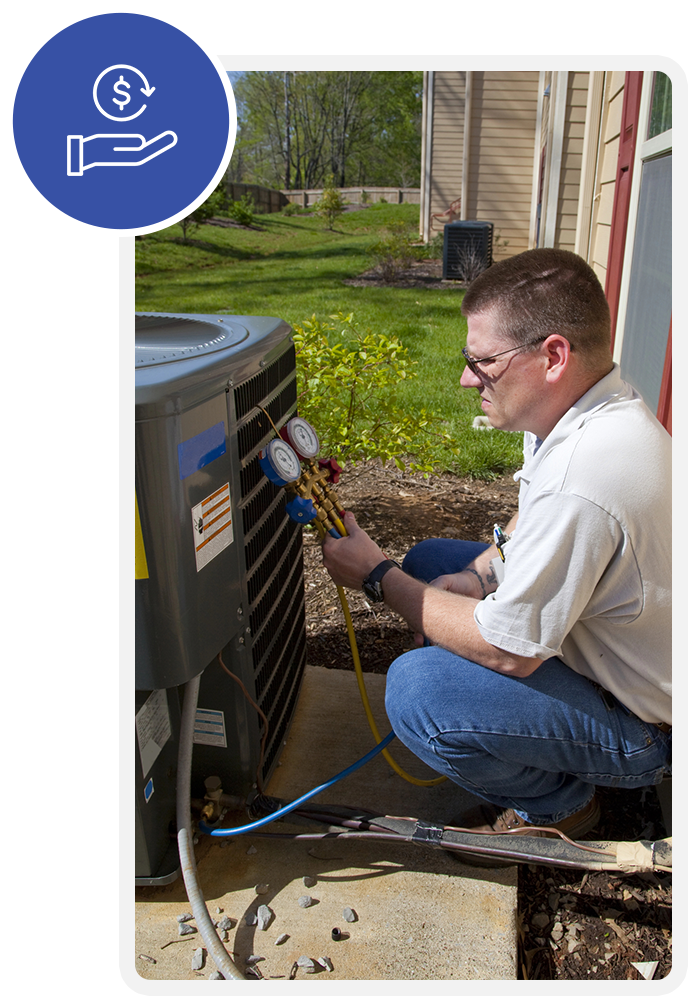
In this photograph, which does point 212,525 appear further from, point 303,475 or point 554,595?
point 554,595

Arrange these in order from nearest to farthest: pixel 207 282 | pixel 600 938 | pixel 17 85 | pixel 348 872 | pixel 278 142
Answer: pixel 17 85 → pixel 600 938 → pixel 348 872 → pixel 207 282 → pixel 278 142

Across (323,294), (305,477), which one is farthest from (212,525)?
(323,294)

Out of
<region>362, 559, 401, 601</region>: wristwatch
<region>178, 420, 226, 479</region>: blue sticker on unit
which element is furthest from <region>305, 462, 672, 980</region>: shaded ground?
<region>178, 420, 226, 479</region>: blue sticker on unit

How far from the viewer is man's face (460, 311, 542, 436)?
5.00ft

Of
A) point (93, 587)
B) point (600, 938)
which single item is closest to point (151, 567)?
Answer: point (93, 587)

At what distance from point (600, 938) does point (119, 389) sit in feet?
5.00

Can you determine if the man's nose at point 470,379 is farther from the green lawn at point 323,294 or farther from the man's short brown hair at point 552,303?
the green lawn at point 323,294

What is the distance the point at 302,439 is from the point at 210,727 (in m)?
0.73

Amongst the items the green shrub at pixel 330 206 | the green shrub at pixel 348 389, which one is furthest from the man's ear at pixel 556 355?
the green shrub at pixel 330 206

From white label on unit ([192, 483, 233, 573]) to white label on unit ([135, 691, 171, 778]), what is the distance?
326 millimetres

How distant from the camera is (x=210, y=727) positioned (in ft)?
5.81

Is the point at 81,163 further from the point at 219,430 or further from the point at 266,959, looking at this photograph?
the point at 266,959

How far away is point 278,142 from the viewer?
60.7 ft

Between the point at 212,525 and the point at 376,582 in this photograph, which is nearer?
the point at 212,525
